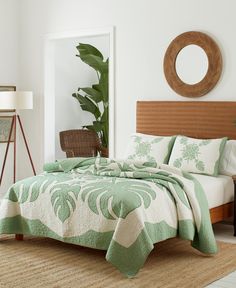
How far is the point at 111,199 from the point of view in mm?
4473

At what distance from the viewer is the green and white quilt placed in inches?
169

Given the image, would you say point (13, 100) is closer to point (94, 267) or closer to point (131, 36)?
point (131, 36)

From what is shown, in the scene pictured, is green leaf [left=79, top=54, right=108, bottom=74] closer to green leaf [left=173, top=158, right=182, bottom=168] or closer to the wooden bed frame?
the wooden bed frame

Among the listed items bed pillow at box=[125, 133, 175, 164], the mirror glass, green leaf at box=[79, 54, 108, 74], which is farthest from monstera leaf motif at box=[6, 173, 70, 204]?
green leaf at box=[79, 54, 108, 74]

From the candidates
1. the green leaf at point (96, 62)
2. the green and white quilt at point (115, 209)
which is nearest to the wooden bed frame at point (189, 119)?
the green and white quilt at point (115, 209)

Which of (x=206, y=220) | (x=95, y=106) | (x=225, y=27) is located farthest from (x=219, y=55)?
(x=95, y=106)

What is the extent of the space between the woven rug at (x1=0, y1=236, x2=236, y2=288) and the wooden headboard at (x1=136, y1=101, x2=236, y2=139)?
1.30 m

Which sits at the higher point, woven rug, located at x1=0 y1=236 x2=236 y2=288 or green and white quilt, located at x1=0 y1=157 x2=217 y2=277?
green and white quilt, located at x1=0 y1=157 x2=217 y2=277

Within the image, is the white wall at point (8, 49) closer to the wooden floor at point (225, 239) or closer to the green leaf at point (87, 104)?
the green leaf at point (87, 104)

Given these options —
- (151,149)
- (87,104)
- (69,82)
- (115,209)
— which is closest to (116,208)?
(115,209)

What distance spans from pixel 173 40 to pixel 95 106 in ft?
6.39

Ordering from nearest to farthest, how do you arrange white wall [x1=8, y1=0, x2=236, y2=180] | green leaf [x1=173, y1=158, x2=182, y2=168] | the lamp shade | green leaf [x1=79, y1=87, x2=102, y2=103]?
green leaf [x1=173, y1=158, x2=182, y2=168] → white wall [x1=8, y1=0, x2=236, y2=180] → the lamp shade → green leaf [x1=79, y1=87, x2=102, y2=103]

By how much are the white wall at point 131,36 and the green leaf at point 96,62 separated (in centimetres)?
46

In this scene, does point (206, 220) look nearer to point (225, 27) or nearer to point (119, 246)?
point (119, 246)
